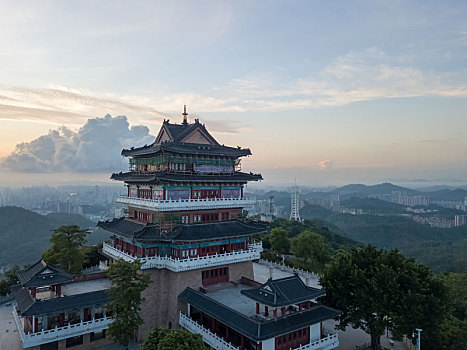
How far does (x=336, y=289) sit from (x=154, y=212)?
16.4 metres

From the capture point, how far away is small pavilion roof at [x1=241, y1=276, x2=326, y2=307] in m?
20.5

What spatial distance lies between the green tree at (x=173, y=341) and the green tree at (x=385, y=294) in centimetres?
1174

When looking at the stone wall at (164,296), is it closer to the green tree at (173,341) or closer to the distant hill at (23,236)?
the green tree at (173,341)

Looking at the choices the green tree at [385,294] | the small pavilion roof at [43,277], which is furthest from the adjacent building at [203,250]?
the small pavilion roof at [43,277]

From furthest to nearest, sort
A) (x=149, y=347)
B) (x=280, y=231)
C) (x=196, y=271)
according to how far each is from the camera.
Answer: (x=280, y=231) → (x=196, y=271) → (x=149, y=347)

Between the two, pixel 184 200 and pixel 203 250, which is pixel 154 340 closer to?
pixel 203 250

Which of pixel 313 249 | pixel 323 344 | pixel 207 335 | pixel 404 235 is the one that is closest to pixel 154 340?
pixel 207 335

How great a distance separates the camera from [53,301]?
23.3m

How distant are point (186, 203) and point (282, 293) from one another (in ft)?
36.6

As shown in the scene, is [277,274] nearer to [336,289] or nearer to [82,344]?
[336,289]

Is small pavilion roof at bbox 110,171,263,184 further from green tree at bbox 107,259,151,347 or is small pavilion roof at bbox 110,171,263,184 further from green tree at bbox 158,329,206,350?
green tree at bbox 158,329,206,350

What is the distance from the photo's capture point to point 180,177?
27.1 m

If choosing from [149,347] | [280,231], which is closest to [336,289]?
[149,347]

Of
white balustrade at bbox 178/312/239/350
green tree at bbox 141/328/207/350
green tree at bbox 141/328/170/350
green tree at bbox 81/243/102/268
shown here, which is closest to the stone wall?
white balustrade at bbox 178/312/239/350
